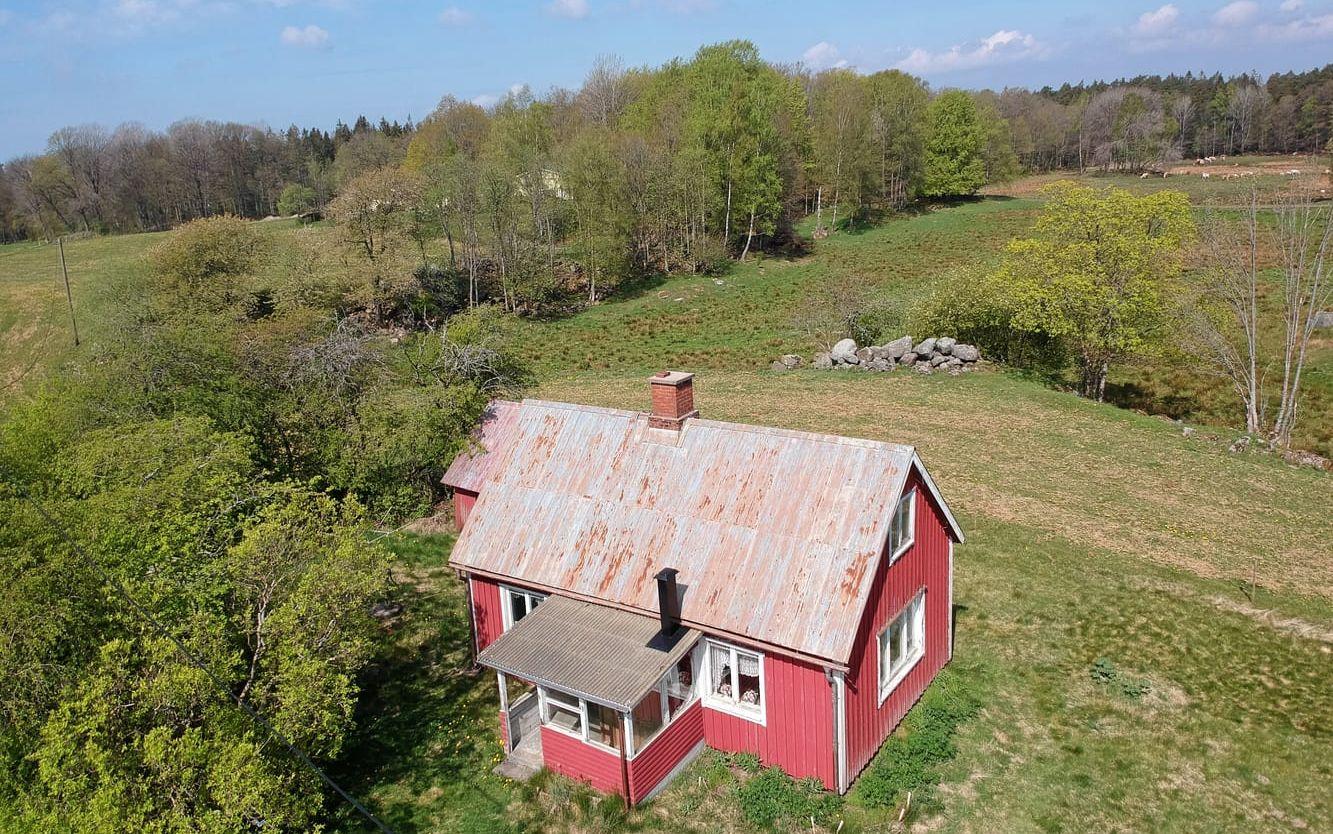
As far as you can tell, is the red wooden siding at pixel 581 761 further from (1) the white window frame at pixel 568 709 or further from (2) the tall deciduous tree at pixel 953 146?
(2) the tall deciduous tree at pixel 953 146

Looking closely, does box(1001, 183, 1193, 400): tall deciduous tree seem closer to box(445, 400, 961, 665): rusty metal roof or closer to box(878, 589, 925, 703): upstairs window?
box(445, 400, 961, 665): rusty metal roof

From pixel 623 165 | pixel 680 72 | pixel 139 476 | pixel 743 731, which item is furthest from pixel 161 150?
pixel 743 731

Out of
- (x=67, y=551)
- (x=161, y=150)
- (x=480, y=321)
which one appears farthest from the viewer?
(x=161, y=150)

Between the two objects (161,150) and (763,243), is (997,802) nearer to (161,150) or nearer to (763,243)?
(763,243)

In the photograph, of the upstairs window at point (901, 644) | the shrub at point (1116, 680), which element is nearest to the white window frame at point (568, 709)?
the upstairs window at point (901, 644)

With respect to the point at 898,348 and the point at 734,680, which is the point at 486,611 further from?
the point at 898,348

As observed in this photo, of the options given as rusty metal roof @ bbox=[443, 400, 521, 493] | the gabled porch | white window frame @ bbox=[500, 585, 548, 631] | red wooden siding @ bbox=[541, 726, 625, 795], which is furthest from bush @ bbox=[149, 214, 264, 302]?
red wooden siding @ bbox=[541, 726, 625, 795]
